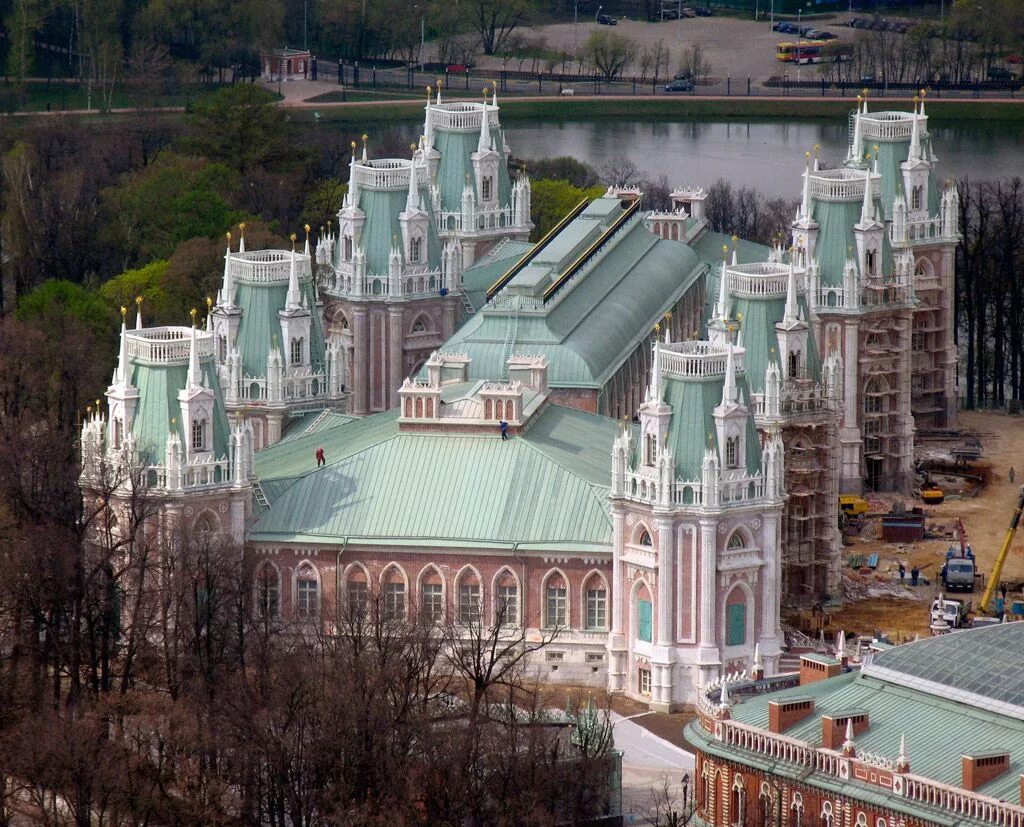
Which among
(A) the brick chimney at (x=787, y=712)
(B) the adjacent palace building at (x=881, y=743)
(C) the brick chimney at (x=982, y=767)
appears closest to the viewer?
(C) the brick chimney at (x=982, y=767)

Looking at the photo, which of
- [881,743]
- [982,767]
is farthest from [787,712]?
[982,767]

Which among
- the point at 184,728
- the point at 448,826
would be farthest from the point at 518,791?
the point at 184,728

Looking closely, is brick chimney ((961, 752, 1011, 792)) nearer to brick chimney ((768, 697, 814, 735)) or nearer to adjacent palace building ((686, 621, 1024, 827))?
adjacent palace building ((686, 621, 1024, 827))

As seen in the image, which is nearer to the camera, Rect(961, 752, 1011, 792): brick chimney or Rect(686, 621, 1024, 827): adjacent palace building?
Rect(961, 752, 1011, 792): brick chimney

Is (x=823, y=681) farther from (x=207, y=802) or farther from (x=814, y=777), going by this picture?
(x=207, y=802)

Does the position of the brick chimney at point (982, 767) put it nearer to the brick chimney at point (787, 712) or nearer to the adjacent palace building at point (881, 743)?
the adjacent palace building at point (881, 743)

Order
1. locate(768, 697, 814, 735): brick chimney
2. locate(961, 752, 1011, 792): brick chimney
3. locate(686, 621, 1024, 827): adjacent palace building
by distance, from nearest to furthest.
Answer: locate(961, 752, 1011, 792): brick chimney
locate(686, 621, 1024, 827): adjacent palace building
locate(768, 697, 814, 735): brick chimney

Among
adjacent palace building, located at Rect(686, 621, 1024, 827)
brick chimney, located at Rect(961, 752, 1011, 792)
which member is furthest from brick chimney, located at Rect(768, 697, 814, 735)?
brick chimney, located at Rect(961, 752, 1011, 792)

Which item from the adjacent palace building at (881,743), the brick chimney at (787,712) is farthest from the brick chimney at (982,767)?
the brick chimney at (787,712)

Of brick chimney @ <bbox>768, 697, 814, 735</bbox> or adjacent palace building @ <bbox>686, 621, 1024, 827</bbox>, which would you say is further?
brick chimney @ <bbox>768, 697, 814, 735</bbox>

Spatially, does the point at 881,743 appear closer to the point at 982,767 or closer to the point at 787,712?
the point at 787,712

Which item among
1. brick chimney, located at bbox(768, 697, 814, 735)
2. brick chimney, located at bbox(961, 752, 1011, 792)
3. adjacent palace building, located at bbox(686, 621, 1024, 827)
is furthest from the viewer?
brick chimney, located at bbox(768, 697, 814, 735)
